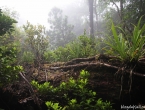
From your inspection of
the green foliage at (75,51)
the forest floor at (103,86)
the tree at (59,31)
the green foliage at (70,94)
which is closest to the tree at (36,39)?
the green foliage at (75,51)

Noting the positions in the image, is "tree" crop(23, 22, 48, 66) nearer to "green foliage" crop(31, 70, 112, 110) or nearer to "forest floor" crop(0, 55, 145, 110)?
"forest floor" crop(0, 55, 145, 110)

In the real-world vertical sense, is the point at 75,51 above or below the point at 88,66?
above

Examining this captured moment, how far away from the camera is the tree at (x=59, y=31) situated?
→ 1970 cm

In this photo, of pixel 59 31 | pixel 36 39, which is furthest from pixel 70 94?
pixel 59 31

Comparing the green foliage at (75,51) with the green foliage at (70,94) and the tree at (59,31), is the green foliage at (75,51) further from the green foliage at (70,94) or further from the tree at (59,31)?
the tree at (59,31)

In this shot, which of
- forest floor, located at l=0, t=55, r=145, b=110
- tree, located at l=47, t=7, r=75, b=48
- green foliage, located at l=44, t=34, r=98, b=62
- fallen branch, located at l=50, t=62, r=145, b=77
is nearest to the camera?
forest floor, located at l=0, t=55, r=145, b=110

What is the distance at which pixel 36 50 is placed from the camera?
4867mm

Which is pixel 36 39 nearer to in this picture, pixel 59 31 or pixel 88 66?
pixel 88 66

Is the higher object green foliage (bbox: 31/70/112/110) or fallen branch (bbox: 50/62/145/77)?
fallen branch (bbox: 50/62/145/77)

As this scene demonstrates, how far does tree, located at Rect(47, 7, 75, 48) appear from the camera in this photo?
775 inches

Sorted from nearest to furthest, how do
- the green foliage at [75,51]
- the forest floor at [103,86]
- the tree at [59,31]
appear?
the forest floor at [103,86], the green foliage at [75,51], the tree at [59,31]

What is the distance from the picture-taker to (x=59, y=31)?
2156 centimetres

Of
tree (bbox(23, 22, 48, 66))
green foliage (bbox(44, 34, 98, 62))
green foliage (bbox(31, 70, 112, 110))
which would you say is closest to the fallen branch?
green foliage (bbox(31, 70, 112, 110))

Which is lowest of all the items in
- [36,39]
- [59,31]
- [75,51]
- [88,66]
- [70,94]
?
[70,94]
